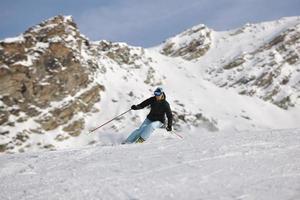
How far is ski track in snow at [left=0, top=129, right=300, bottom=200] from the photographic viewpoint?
7.55m

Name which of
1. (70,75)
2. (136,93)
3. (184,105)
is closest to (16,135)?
(70,75)

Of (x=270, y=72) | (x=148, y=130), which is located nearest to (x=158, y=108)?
(x=148, y=130)

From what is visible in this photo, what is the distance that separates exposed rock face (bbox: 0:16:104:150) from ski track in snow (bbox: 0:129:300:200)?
6710cm

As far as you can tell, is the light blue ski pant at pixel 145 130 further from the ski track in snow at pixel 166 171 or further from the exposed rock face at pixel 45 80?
Result: the exposed rock face at pixel 45 80

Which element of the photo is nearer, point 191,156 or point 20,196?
point 20,196

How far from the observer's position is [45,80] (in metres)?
87.3

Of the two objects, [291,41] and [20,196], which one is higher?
[291,41]

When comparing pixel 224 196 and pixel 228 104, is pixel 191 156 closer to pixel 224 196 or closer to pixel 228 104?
pixel 224 196

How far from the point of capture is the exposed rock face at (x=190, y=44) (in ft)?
535

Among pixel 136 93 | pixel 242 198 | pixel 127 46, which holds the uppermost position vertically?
pixel 127 46

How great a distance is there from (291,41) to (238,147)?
486 feet

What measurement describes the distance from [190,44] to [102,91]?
251ft

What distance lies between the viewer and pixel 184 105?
98938mm

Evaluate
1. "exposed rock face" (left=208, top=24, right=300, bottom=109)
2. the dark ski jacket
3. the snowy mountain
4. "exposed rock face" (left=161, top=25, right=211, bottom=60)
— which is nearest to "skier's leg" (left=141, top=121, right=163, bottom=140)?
the dark ski jacket
